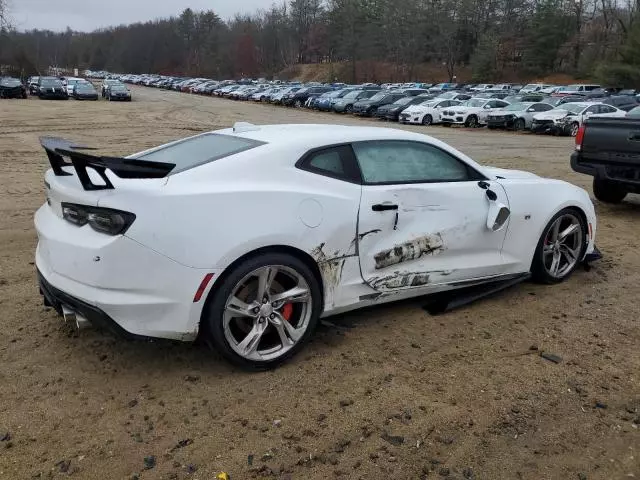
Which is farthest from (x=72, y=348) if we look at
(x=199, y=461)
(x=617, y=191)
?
(x=617, y=191)

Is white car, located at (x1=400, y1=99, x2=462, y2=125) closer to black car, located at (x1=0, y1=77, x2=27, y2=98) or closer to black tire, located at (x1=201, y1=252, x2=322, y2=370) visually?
black car, located at (x1=0, y1=77, x2=27, y2=98)

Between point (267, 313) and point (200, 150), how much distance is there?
1228mm

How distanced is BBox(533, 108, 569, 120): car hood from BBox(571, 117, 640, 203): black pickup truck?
17739 millimetres

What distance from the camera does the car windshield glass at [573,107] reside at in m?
24.8

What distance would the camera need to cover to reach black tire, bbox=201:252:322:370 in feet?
10.9

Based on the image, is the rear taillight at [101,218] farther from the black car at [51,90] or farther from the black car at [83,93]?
the black car at [83,93]

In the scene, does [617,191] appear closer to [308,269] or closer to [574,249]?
[574,249]

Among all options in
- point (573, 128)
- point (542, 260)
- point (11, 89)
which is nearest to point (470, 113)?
point (573, 128)

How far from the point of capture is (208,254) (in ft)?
10.6

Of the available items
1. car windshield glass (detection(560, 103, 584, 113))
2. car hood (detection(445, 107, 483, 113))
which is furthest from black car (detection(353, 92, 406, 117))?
car windshield glass (detection(560, 103, 584, 113))

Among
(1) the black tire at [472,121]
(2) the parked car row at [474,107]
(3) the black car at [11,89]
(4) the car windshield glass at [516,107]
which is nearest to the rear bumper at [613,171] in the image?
(2) the parked car row at [474,107]

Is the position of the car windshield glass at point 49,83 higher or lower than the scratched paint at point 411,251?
higher

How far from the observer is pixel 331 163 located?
12.7ft

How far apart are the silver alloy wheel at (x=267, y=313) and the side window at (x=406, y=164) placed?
90 cm
